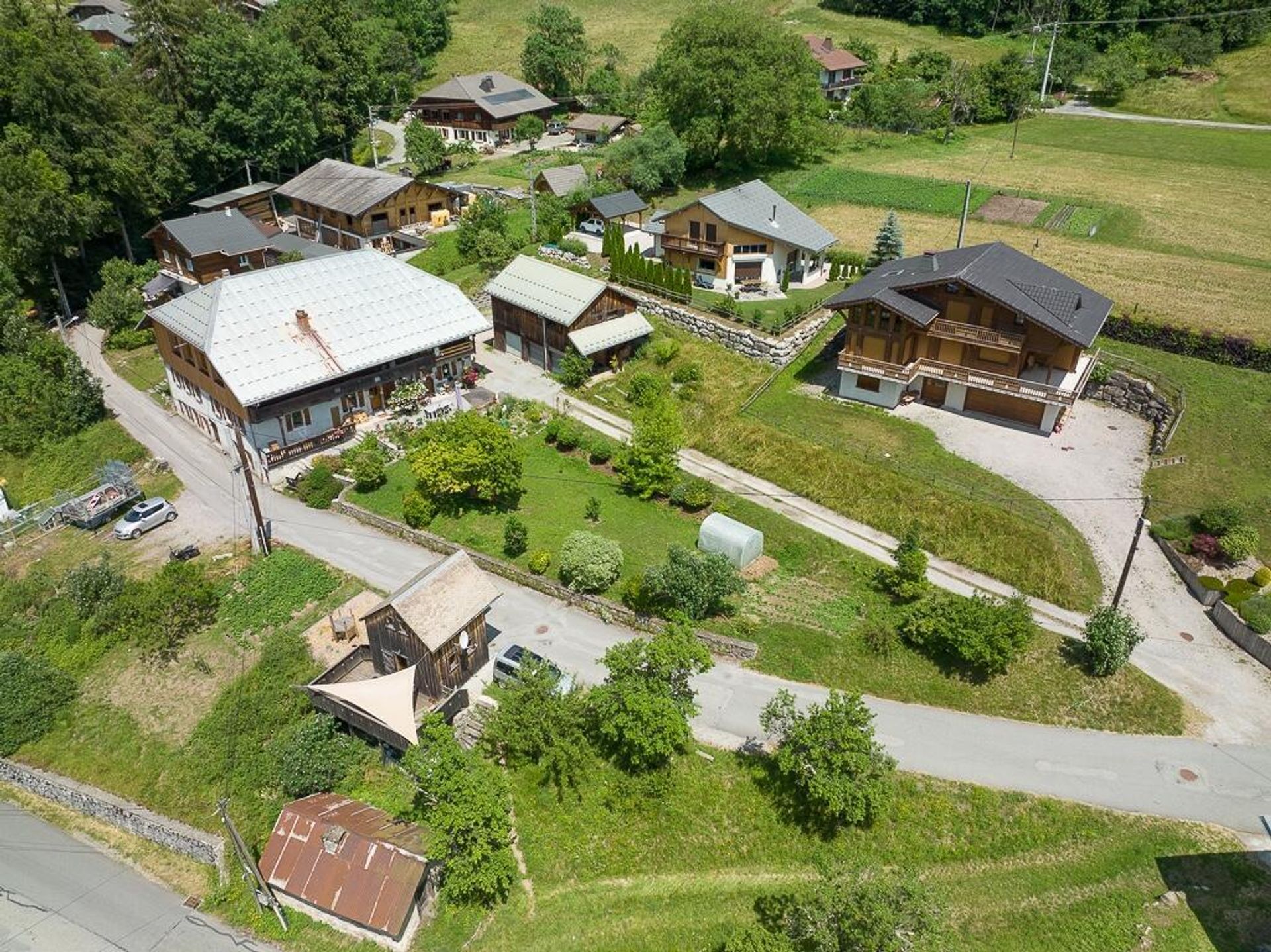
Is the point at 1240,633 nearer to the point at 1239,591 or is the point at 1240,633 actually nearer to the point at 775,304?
the point at 1239,591

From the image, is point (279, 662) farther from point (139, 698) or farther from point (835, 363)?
point (835, 363)

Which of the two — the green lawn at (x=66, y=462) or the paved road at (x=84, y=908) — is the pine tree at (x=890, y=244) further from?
the paved road at (x=84, y=908)

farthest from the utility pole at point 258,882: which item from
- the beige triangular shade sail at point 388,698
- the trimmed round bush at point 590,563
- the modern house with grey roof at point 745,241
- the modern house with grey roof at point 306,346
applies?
the modern house with grey roof at point 745,241

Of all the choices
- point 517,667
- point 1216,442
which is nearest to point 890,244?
point 1216,442

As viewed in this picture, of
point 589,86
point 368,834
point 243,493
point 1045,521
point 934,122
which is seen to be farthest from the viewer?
point 589,86

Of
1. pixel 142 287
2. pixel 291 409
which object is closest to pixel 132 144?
pixel 142 287
